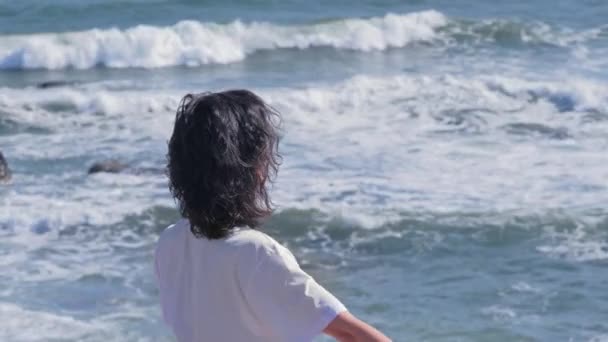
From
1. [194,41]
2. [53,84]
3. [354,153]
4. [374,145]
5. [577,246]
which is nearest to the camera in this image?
[577,246]

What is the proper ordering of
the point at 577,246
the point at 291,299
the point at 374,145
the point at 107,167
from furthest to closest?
the point at 374,145 < the point at 107,167 < the point at 577,246 < the point at 291,299

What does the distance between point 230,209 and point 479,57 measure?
17.1 metres

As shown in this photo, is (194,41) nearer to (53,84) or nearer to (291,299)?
(53,84)

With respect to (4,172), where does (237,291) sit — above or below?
above

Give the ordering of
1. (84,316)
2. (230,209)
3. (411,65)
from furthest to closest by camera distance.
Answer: (411,65) < (84,316) < (230,209)

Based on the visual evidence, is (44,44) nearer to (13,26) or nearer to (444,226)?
(13,26)

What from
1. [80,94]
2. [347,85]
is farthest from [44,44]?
[347,85]

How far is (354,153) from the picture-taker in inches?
512

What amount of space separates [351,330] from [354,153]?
1065cm

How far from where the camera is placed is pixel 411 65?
18.9 meters

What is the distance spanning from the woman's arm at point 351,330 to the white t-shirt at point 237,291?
0.01 metres

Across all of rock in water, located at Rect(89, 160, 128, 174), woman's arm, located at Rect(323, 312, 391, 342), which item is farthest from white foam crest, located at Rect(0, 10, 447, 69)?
woman's arm, located at Rect(323, 312, 391, 342)

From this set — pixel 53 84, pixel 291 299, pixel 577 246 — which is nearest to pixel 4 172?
pixel 577 246

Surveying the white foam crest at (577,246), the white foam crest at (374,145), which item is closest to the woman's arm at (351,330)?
the white foam crest at (577,246)
